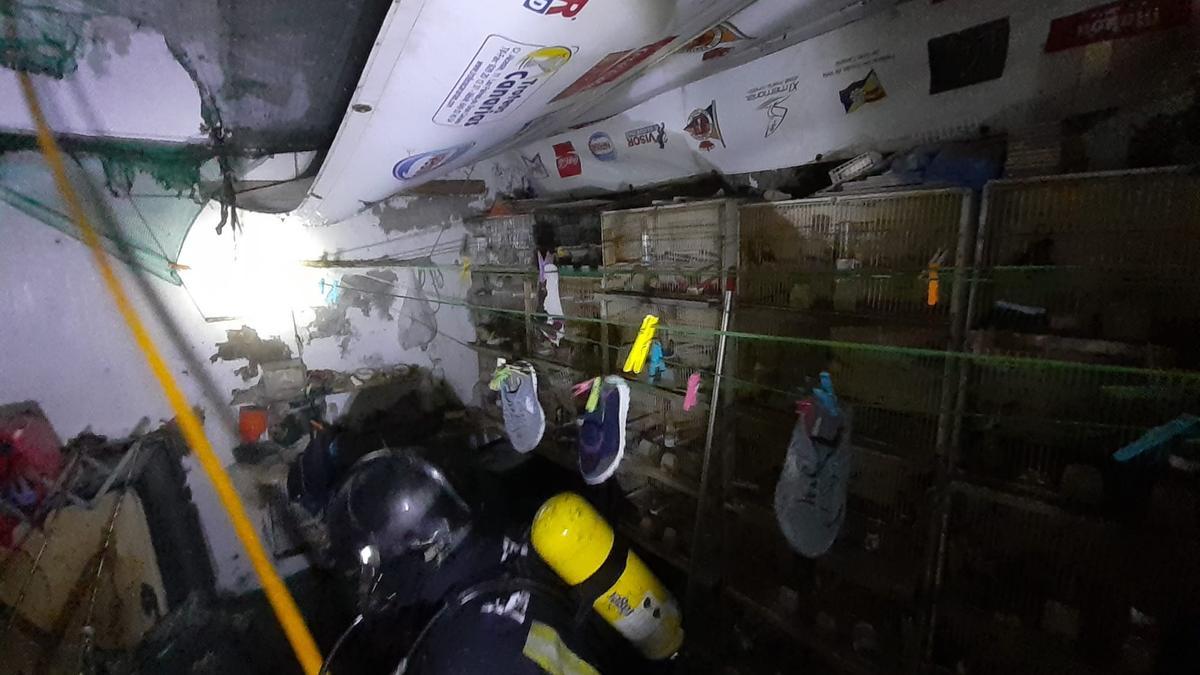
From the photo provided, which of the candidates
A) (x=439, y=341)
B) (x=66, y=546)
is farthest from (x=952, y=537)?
(x=66, y=546)

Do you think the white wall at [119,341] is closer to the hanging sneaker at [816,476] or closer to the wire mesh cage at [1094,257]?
the hanging sneaker at [816,476]

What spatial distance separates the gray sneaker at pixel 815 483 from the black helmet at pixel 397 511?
1.24m

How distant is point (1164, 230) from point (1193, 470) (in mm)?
616

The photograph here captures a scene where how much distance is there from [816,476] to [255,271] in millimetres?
3113

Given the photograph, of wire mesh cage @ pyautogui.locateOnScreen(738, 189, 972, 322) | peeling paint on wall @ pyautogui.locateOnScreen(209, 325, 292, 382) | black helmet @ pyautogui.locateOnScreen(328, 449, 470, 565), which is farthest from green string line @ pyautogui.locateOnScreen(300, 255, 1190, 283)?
black helmet @ pyautogui.locateOnScreen(328, 449, 470, 565)

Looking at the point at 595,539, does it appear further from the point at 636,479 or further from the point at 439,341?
the point at 439,341

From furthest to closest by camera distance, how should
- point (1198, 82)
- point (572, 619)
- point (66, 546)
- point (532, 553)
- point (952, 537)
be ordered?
point (66, 546) → point (532, 553) → point (572, 619) → point (952, 537) → point (1198, 82)

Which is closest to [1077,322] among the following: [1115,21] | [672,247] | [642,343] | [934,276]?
[934,276]

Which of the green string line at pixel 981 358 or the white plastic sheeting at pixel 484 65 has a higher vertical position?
the white plastic sheeting at pixel 484 65

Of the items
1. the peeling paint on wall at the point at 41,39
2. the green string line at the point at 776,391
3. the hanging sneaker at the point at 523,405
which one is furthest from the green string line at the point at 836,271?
the peeling paint on wall at the point at 41,39

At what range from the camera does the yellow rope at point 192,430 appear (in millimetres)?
2312

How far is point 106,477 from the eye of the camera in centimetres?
239

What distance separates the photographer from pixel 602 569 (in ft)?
6.19

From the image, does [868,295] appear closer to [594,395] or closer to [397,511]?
[594,395]
